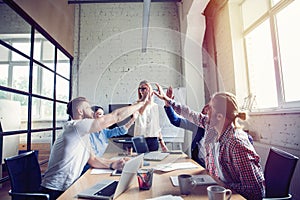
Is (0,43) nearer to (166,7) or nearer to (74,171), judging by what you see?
(74,171)

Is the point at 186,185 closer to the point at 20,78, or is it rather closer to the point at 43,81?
the point at 20,78

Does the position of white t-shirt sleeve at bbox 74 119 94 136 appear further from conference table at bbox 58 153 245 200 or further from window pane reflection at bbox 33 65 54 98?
window pane reflection at bbox 33 65 54 98

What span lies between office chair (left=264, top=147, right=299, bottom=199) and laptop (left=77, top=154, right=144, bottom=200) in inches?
29.6

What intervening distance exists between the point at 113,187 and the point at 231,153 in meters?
0.66

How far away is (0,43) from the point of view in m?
2.03

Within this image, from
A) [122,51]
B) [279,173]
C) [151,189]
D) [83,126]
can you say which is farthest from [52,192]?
[122,51]

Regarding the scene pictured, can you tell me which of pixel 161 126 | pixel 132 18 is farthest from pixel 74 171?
pixel 132 18

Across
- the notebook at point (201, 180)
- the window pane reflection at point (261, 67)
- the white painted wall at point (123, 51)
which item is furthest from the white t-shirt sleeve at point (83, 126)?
the white painted wall at point (123, 51)

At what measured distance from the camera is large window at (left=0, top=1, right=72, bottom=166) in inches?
83.9

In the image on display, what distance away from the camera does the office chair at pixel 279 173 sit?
1049 millimetres

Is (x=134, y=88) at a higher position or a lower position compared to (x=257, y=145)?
higher

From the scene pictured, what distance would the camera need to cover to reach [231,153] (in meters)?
1.17

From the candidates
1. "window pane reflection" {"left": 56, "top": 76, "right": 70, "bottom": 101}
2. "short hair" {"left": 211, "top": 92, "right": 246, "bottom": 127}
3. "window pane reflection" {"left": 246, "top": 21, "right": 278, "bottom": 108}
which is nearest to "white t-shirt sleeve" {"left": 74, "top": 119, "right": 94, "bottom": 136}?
"short hair" {"left": 211, "top": 92, "right": 246, "bottom": 127}

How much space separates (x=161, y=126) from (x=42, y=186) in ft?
8.52
